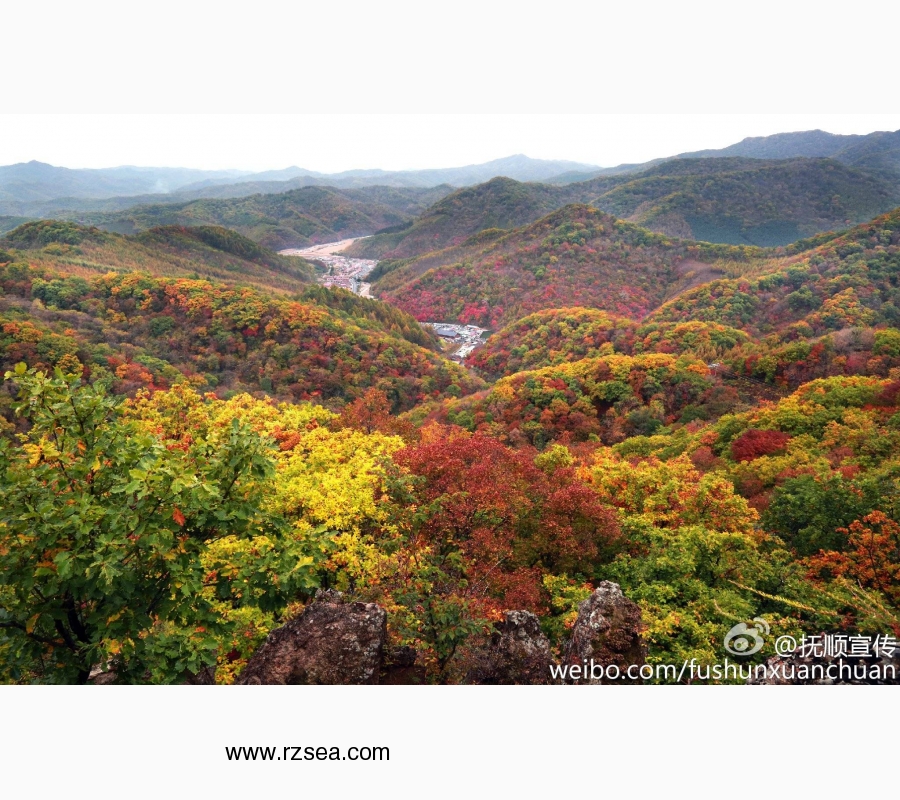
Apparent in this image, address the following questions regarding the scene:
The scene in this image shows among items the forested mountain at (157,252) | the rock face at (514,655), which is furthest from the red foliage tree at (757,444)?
the forested mountain at (157,252)

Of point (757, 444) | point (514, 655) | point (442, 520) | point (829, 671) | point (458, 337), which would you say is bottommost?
point (458, 337)

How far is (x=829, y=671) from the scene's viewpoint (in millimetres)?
8500

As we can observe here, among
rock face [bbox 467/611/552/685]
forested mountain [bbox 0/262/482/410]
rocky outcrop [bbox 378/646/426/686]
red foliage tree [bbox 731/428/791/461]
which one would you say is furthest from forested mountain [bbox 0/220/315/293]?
rock face [bbox 467/611/552/685]

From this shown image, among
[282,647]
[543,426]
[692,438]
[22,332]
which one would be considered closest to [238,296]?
[22,332]

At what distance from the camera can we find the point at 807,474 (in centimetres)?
1656

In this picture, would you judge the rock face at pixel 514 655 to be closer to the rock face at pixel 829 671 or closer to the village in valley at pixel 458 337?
the rock face at pixel 829 671

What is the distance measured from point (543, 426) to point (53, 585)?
34.7 meters

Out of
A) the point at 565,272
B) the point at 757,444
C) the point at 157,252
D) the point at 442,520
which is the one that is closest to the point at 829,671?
the point at 442,520

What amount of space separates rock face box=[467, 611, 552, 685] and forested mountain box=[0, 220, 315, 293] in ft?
327

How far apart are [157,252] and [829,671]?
14989cm

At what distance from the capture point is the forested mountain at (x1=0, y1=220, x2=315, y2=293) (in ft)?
344

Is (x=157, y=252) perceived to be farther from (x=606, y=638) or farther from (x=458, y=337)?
(x=606, y=638)
